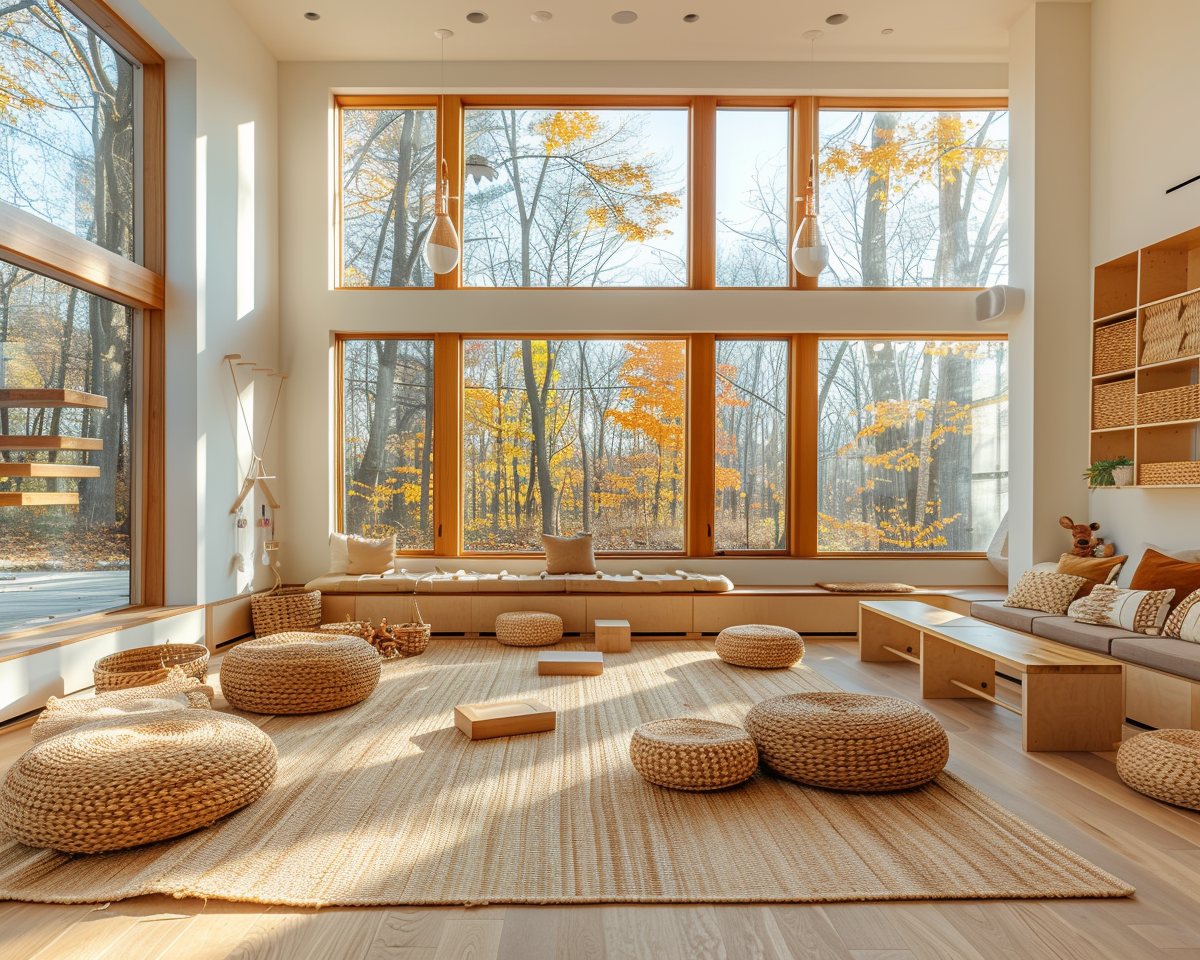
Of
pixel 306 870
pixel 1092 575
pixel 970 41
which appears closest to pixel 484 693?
pixel 306 870

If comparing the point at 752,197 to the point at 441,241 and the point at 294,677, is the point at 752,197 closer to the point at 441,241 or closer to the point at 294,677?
the point at 441,241

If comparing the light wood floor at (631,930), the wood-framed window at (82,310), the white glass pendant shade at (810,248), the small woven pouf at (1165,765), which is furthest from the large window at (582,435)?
the light wood floor at (631,930)

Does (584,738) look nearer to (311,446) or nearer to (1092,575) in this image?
(1092,575)

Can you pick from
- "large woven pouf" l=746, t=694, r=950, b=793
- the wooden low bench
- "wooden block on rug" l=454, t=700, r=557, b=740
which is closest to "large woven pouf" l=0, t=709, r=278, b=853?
"wooden block on rug" l=454, t=700, r=557, b=740

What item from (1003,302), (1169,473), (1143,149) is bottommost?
(1169,473)

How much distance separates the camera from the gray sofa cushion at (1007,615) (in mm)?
4934

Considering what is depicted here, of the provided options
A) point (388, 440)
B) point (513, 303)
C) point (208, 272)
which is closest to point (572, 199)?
point (513, 303)

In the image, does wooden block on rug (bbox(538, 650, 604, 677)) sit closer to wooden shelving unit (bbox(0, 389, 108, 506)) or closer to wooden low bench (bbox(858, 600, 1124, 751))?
wooden low bench (bbox(858, 600, 1124, 751))

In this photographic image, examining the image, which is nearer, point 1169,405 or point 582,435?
point 1169,405

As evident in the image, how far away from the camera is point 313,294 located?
7.32 m

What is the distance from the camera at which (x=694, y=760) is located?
307 cm

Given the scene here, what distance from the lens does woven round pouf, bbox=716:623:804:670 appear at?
5.41m

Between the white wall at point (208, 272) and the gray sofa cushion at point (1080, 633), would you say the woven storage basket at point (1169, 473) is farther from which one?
the white wall at point (208, 272)

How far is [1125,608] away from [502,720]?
142 inches
